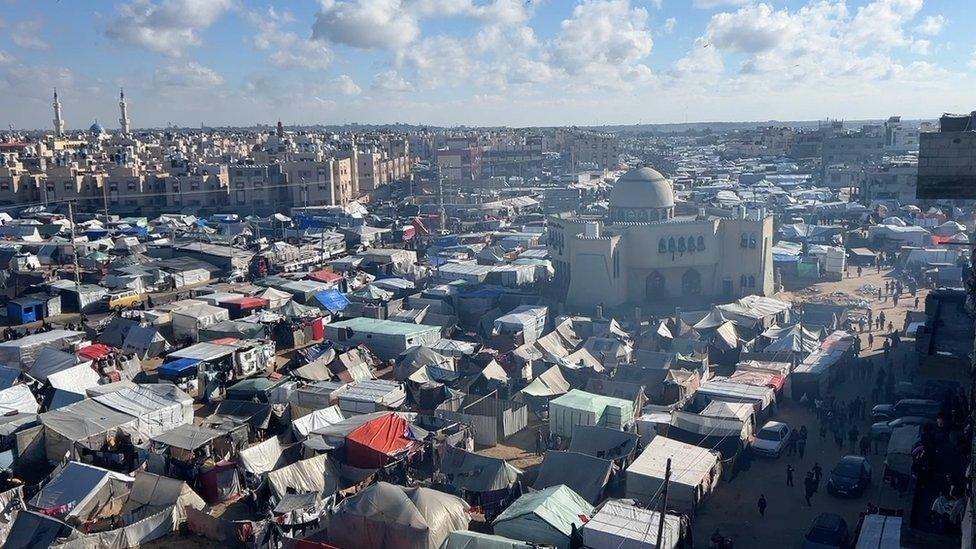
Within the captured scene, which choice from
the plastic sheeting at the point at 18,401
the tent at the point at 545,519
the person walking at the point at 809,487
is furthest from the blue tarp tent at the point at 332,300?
the person walking at the point at 809,487

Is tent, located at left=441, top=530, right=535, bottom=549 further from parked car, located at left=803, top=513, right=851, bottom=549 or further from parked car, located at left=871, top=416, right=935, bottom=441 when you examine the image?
parked car, located at left=871, top=416, right=935, bottom=441

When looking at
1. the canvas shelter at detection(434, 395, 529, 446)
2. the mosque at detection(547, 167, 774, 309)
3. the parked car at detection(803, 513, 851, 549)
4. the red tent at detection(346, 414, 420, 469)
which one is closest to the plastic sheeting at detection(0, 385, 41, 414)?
the red tent at detection(346, 414, 420, 469)

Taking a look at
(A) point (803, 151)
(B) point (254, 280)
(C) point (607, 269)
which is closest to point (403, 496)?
(C) point (607, 269)

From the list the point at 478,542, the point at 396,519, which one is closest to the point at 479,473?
Result: the point at 396,519

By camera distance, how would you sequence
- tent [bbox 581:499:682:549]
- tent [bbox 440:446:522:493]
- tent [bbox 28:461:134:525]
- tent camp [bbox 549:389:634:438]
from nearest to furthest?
tent [bbox 581:499:682:549]
tent [bbox 28:461:134:525]
tent [bbox 440:446:522:493]
tent camp [bbox 549:389:634:438]

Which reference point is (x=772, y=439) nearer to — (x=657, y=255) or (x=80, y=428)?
(x=657, y=255)

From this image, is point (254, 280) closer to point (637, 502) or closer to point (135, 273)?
point (135, 273)

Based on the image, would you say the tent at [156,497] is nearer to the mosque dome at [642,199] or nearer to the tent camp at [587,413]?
the tent camp at [587,413]
